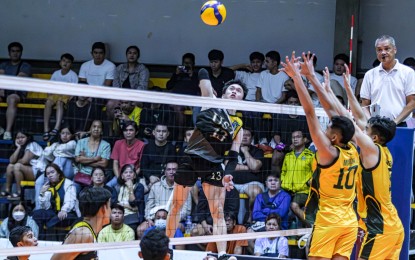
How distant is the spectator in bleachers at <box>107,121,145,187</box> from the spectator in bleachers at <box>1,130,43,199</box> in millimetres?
1252

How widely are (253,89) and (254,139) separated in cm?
162

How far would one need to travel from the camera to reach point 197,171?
988 cm

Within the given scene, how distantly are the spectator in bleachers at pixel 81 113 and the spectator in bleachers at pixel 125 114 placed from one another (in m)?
0.39

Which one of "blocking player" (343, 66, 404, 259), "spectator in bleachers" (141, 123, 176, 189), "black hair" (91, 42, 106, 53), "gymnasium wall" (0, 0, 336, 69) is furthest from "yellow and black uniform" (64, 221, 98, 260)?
"gymnasium wall" (0, 0, 336, 69)

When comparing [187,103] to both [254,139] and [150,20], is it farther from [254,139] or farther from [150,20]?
[150,20]

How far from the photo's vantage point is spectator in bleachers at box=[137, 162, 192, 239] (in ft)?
38.8

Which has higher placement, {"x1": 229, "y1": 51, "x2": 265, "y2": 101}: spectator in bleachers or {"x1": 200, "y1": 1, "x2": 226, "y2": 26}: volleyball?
{"x1": 200, "y1": 1, "x2": 226, "y2": 26}: volleyball

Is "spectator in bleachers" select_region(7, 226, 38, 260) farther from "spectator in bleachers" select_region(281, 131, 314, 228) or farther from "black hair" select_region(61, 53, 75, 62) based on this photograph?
"black hair" select_region(61, 53, 75, 62)

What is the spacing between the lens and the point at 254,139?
44.8 feet

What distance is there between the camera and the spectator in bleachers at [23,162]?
12.8 m

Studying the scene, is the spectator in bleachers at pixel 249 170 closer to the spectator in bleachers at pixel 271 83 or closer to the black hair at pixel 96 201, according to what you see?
the spectator in bleachers at pixel 271 83

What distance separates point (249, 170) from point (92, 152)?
7.94 feet

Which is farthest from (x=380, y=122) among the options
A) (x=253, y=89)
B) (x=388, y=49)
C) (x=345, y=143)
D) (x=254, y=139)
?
(x=253, y=89)

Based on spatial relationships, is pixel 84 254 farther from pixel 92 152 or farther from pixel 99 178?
pixel 92 152
